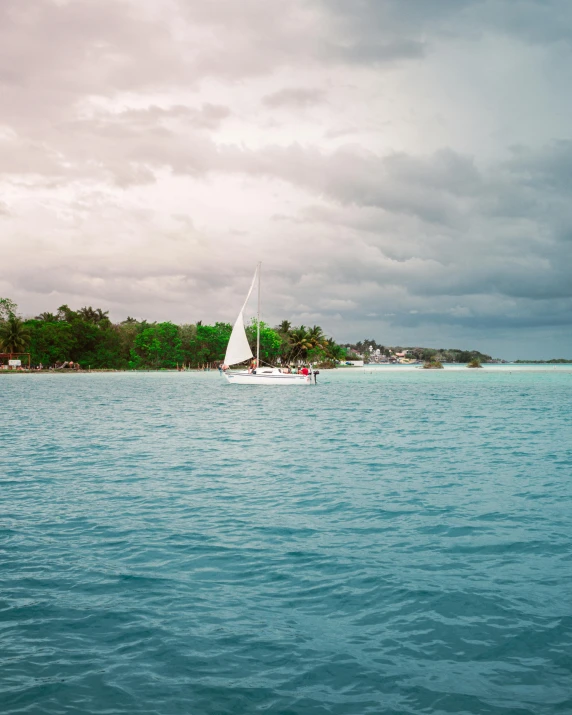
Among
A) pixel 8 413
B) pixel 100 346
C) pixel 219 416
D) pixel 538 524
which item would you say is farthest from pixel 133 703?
pixel 100 346

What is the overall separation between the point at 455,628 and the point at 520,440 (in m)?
25.5

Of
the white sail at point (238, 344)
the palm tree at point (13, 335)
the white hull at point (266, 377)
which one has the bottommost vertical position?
the white hull at point (266, 377)

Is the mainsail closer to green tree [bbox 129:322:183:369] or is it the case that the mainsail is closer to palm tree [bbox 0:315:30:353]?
palm tree [bbox 0:315:30:353]

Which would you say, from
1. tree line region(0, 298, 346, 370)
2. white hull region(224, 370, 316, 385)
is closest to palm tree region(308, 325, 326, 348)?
tree line region(0, 298, 346, 370)

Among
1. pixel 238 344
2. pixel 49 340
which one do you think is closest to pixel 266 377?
pixel 238 344

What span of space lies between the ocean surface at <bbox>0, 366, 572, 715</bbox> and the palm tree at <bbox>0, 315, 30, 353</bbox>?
146545 mm

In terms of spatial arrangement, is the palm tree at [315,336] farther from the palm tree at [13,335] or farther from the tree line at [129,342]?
the palm tree at [13,335]

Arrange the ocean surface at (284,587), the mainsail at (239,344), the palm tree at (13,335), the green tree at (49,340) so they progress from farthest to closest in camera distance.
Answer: the green tree at (49,340) → the palm tree at (13,335) → the mainsail at (239,344) → the ocean surface at (284,587)

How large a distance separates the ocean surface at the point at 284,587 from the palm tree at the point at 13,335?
14655 cm

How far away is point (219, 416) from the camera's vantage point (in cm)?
4697

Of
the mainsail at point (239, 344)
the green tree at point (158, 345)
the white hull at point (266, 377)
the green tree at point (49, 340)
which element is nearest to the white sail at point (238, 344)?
the mainsail at point (239, 344)

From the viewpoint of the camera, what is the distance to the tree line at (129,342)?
164125mm

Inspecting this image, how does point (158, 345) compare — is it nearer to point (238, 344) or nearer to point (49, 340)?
point (49, 340)

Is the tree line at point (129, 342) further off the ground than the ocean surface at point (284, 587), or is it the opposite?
the tree line at point (129, 342)
